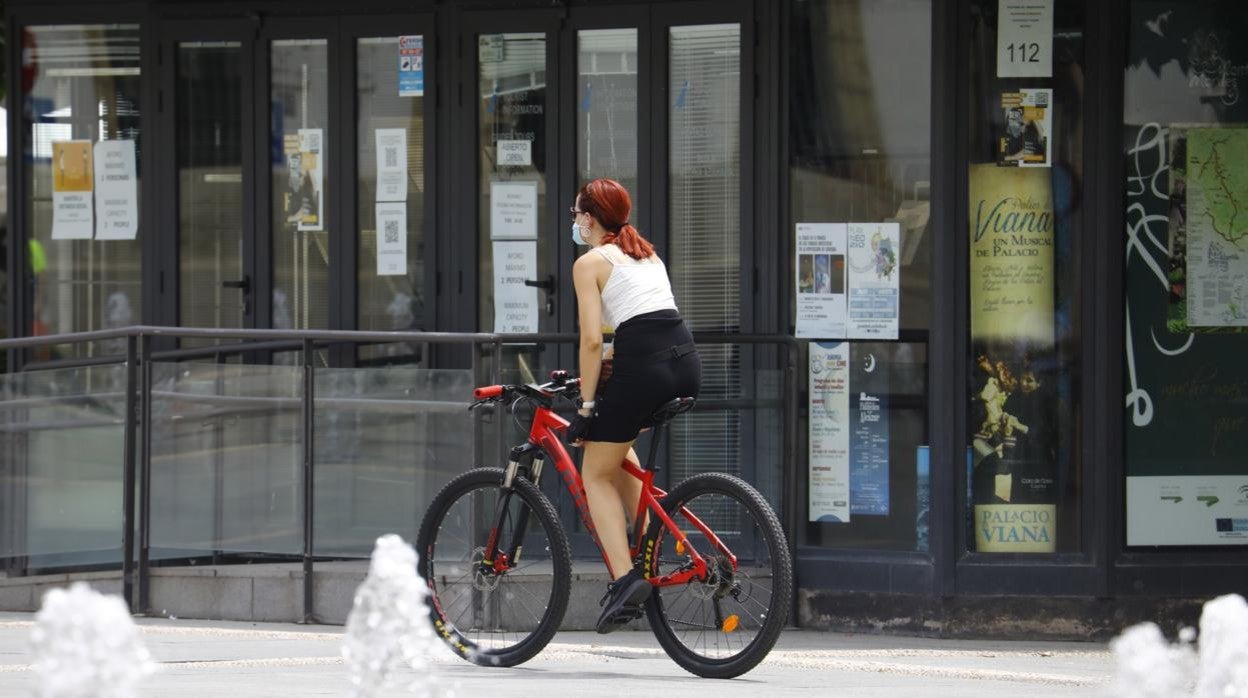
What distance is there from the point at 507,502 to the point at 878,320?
8.76 feet

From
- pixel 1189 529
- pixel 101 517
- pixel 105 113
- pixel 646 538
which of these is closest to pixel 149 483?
pixel 101 517

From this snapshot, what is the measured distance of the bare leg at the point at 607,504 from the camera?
7051 millimetres

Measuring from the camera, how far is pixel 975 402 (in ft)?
30.0

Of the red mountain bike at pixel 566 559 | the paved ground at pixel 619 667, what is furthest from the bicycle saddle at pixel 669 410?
the paved ground at pixel 619 667

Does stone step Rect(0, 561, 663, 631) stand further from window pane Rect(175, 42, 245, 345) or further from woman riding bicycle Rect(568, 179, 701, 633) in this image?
woman riding bicycle Rect(568, 179, 701, 633)

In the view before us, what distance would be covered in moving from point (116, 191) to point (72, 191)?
27cm

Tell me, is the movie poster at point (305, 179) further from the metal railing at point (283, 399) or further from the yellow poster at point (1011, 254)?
the yellow poster at point (1011, 254)

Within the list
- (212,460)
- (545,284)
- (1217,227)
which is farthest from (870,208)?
(212,460)

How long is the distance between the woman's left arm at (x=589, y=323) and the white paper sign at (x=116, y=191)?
15.7 ft

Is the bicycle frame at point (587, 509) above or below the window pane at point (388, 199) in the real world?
below

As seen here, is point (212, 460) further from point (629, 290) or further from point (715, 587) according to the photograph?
point (715, 587)

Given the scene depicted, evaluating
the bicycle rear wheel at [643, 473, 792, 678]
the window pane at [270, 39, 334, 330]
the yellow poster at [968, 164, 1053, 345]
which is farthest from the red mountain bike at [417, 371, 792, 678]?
the window pane at [270, 39, 334, 330]

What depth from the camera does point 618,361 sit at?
22.9 ft

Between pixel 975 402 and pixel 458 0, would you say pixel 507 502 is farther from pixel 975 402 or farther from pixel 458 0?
pixel 458 0
